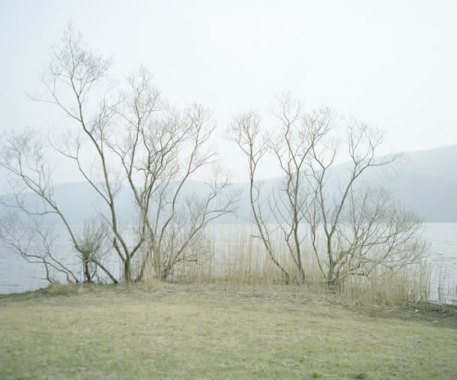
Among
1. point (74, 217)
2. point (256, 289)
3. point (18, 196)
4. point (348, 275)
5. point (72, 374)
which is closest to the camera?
point (72, 374)

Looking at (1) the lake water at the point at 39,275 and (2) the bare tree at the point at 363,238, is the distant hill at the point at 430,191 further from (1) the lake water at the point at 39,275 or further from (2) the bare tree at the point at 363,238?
(2) the bare tree at the point at 363,238

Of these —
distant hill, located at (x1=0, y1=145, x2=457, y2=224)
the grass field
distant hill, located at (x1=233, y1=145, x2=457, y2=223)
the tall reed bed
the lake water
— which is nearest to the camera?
the grass field

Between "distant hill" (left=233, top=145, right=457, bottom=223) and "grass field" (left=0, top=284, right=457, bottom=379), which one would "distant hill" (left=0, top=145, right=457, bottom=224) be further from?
"grass field" (left=0, top=284, right=457, bottom=379)

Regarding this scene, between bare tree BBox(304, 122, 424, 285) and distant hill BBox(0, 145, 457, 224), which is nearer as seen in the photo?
bare tree BBox(304, 122, 424, 285)

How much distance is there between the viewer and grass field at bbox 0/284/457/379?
3193mm

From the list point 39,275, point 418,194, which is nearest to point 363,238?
point 39,275

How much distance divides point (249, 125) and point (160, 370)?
781 cm

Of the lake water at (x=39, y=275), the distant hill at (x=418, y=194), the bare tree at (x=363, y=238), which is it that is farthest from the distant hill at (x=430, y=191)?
the bare tree at (x=363, y=238)

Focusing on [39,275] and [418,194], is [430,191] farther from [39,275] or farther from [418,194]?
[39,275]

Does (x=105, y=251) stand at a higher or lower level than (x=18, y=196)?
lower

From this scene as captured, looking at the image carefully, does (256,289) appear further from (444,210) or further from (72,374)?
(444,210)

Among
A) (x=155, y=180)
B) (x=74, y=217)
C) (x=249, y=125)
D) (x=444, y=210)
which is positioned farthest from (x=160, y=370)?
(x=444, y=210)

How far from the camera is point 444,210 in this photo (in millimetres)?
74812

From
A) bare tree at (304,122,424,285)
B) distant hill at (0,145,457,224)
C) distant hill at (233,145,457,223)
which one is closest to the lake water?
bare tree at (304,122,424,285)
